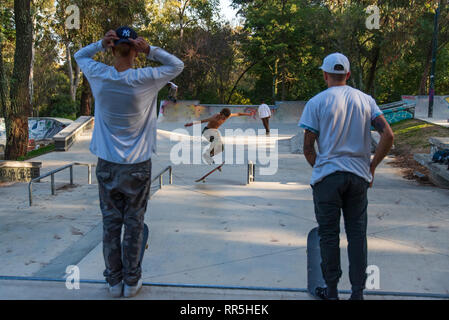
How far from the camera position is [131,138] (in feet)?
10.6

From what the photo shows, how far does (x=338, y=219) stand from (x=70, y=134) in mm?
15032

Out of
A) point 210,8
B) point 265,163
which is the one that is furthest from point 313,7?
point 265,163

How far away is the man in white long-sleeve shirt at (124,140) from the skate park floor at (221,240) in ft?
1.04

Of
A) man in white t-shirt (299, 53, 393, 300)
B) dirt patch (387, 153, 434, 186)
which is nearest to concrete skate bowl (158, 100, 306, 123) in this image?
dirt patch (387, 153, 434, 186)

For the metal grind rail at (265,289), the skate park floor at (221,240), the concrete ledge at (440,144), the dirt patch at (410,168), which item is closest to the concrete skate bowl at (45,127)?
the skate park floor at (221,240)

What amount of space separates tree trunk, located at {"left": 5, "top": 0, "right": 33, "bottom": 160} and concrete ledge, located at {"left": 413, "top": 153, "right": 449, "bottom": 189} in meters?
11.6

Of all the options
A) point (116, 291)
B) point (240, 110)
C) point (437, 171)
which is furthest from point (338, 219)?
point (240, 110)

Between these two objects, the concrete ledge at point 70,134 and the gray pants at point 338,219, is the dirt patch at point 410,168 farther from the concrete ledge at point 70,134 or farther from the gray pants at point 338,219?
the concrete ledge at point 70,134

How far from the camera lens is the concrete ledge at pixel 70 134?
15.7 meters

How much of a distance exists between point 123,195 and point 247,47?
31.9 metres

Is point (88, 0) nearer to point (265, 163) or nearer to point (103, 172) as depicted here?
point (265, 163)

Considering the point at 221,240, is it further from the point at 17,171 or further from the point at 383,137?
the point at 17,171

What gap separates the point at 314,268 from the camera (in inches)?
140

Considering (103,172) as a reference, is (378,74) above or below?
above
